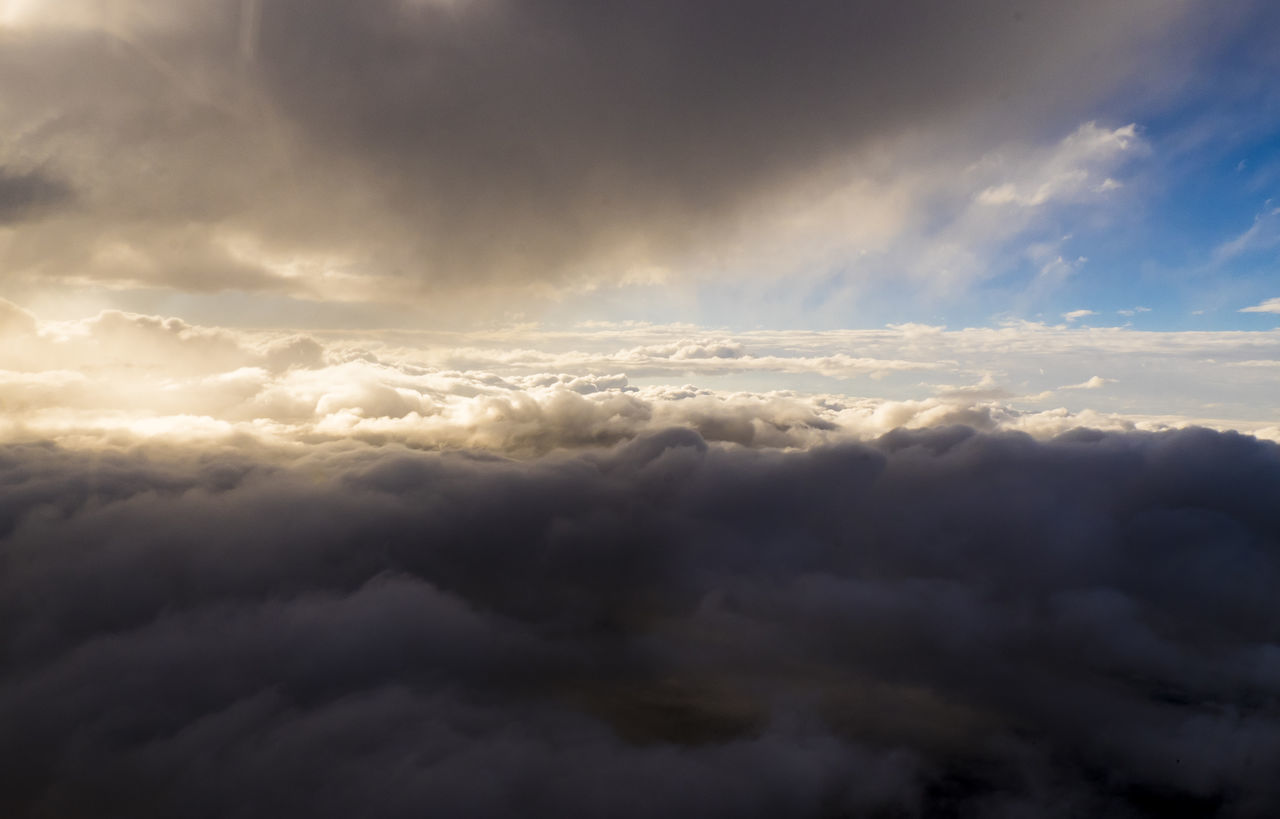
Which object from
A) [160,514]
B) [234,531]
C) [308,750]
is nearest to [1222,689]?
[308,750]

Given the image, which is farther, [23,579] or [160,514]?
[160,514]

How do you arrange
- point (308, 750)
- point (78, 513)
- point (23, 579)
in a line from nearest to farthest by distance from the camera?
point (308, 750), point (23, 579), point (78, 513)

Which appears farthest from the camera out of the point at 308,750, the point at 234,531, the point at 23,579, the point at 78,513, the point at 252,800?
the point at 234,531

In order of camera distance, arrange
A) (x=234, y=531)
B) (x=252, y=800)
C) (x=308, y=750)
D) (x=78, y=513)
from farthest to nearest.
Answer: (x=234, y=531)
(x=78, y=513)
(x=308, y=750)
(x=252, y=800)

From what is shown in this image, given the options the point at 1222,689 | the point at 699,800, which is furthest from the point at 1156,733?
the point at 699,800

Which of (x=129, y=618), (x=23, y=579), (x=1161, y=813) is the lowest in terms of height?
(x=1161, y=813)

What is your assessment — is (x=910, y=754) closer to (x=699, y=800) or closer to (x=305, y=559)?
(x=699, y=800)

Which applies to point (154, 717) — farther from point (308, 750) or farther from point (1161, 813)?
point (1161, 813)

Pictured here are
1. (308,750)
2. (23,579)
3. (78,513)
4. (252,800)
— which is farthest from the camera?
(78,513)

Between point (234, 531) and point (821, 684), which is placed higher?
point (234, 531)
